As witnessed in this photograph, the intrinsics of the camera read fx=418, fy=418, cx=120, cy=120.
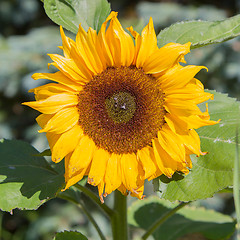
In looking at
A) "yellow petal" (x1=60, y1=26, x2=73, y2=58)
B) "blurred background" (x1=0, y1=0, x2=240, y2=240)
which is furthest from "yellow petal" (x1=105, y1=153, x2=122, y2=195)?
"blurred background" (x1=0, y1=0, x2=240, y2=240)

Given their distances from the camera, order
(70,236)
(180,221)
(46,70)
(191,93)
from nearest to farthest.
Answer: (191,93) < (70,236) < (180,221) < (46,70)

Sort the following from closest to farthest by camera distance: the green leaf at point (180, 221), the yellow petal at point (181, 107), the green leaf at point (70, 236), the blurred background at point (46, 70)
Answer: the yellow petal at point (181, 107) → the green leaf at point (70, 236) → the green leaf at point (180, 221) → the blurred background at point (46, 70)

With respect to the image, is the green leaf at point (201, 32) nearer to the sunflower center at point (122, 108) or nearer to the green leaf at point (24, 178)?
the sunflower center at point (122, 108)

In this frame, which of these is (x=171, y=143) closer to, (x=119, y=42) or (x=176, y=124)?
(x=176, y=124)

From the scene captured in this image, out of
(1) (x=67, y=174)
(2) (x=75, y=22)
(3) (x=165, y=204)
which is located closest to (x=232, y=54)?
(3) (x=165, y=204)

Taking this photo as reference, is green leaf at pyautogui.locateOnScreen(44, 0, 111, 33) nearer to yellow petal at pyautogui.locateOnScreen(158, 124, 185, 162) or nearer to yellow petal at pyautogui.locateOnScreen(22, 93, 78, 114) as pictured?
yellow petal at pyautogui.locateOnScreen(22, 93, 78, 114)

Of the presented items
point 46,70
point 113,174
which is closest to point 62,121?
point 113,174

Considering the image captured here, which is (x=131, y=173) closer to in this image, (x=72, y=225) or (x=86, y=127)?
(x=86, y=127)

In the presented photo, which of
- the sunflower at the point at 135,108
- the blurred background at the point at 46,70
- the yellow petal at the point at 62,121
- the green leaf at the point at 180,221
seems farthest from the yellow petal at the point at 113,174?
the blurred background at the point at 46,70
